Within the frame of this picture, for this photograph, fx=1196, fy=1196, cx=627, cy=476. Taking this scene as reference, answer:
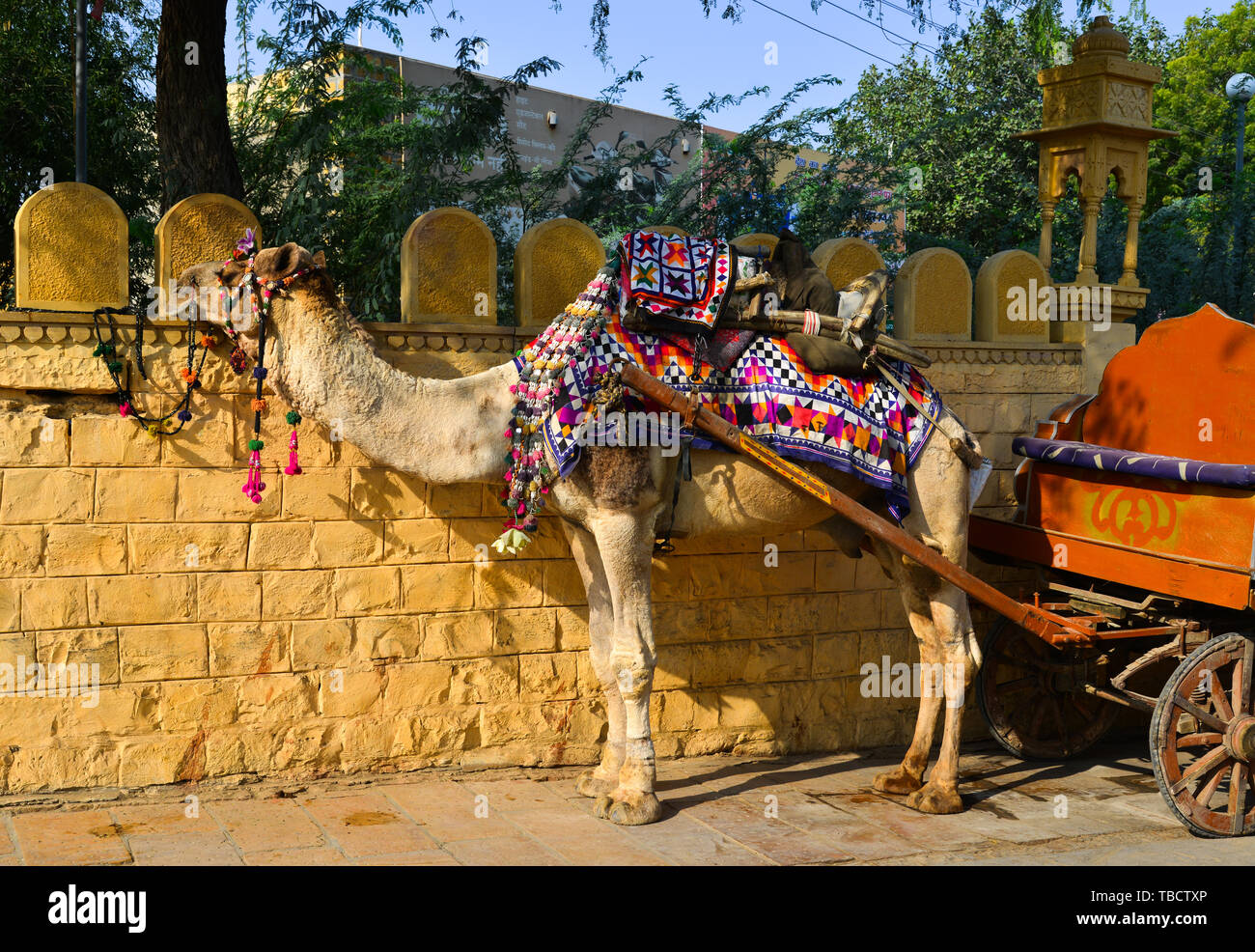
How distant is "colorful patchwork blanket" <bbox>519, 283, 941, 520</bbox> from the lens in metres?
5.25

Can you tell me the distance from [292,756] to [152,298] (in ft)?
7.45

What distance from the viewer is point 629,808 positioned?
17.6ft

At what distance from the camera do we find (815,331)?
563 centimetres

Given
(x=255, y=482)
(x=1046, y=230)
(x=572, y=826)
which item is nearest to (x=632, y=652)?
(x=572, y=826)

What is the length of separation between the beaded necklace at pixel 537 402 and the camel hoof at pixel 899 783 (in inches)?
91.9

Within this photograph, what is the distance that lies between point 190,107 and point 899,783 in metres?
6.26

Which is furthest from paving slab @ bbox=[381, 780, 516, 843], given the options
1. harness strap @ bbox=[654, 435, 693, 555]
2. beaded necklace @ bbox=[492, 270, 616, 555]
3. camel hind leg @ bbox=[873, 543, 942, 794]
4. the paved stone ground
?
camel hind leg @ bbox=[873, 543, 942, 794]

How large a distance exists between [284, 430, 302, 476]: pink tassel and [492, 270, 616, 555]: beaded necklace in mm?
1000

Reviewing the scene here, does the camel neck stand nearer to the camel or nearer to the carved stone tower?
the camel

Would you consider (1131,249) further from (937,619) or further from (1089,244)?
(937,619)

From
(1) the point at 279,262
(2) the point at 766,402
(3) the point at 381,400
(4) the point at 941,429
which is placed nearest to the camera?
(1) the point at 279,262

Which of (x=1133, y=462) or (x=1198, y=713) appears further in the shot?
(x=1133, y=462)

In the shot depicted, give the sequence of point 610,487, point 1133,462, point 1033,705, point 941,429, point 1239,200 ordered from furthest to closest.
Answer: point 1239,200 < point 1033,705 < point 941,429 < point 1133,462 < point 610,487

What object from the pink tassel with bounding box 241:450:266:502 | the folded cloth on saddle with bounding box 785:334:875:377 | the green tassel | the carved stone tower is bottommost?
the green tassel
